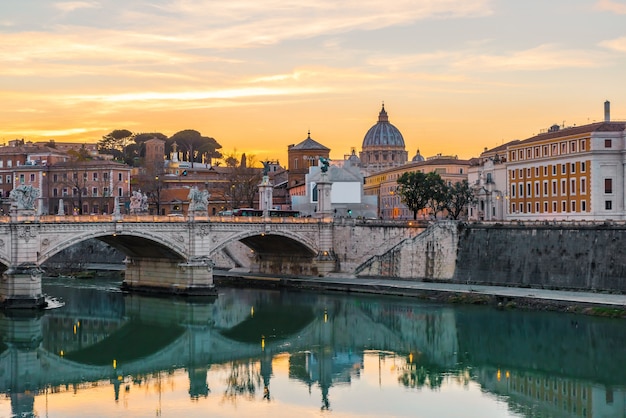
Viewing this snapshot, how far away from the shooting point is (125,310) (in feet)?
167

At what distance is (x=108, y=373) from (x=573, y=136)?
3494 centimetres

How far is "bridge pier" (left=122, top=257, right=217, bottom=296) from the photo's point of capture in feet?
177

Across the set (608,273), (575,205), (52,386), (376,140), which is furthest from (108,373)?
(376,140)

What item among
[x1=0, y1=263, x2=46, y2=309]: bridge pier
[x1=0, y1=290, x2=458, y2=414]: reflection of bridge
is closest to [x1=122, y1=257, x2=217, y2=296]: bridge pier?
[x1=0, y1=290, x2=458, y2=414]: reflection of bridge

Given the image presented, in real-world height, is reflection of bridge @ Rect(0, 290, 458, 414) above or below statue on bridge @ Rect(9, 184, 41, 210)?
below

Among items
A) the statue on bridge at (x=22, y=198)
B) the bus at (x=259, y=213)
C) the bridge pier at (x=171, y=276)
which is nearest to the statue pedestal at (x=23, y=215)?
the statue on bridge at (x=22, y=198)

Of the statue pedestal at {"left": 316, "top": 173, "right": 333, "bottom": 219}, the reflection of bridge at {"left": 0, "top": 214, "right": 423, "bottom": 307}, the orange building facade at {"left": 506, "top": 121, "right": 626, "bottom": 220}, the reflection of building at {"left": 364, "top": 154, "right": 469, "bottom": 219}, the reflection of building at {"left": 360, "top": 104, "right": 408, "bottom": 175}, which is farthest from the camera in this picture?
the reflection of building at {"left": 360, "top": 104, "right": 408, "bottom": 175}

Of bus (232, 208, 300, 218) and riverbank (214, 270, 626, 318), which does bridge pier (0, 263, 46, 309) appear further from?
bus (232, 208, 300, 218)

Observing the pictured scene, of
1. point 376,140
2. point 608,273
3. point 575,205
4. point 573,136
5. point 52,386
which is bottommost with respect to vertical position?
point 52,386

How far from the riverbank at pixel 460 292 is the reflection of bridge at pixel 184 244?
7.08 feet

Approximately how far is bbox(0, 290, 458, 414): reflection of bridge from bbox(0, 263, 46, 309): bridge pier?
1.10 meters

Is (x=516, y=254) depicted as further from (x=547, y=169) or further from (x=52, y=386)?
(x=52, y=386)

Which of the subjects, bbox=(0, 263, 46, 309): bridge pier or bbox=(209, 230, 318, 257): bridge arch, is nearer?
bbox=(0, 263, 46, 309): bridge pier

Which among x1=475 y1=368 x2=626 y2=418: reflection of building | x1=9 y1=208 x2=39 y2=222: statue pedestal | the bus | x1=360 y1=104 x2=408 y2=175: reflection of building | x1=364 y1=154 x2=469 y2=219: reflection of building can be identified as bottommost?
x1=475 y1=368 x2=626 y2=418: reflection of building
